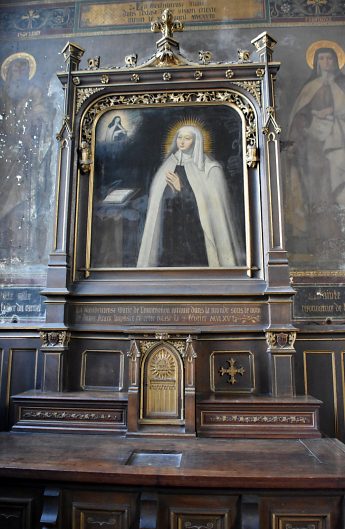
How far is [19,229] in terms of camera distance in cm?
581

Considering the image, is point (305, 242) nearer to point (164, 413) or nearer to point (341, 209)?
point (341, 209)

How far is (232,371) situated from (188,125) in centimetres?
265

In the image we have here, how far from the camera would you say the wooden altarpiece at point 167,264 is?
4.15 metres

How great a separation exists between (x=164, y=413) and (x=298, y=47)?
4608mm

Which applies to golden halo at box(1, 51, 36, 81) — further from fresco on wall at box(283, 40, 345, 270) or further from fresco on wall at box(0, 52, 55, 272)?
fresco on wall at box(283, 40, 345, 270)

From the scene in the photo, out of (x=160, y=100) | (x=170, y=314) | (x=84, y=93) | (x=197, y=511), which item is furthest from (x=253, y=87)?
(x=197, y=511)

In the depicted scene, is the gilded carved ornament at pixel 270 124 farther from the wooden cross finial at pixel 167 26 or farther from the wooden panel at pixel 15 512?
the wooden panel at pixel 15 512

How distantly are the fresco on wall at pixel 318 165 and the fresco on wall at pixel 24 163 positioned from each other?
2923 mm

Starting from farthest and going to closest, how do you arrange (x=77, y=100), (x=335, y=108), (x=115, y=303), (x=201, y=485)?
1. (x=335, y=108)
2. (x=77, y=100)
3. (x=115, y=303)
4. (x=201, y=485)

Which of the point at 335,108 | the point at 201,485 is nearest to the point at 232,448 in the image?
the point at 201,485

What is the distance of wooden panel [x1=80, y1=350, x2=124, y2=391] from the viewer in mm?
4688

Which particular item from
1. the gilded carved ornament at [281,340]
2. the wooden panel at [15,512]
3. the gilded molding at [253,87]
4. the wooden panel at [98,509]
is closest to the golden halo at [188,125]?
the gilded molding at [253,87]

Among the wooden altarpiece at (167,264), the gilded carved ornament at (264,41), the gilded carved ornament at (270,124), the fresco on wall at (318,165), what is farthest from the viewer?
the fresco on wall at (318,165)

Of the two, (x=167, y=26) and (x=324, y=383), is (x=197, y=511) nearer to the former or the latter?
(x=324, y=383)
